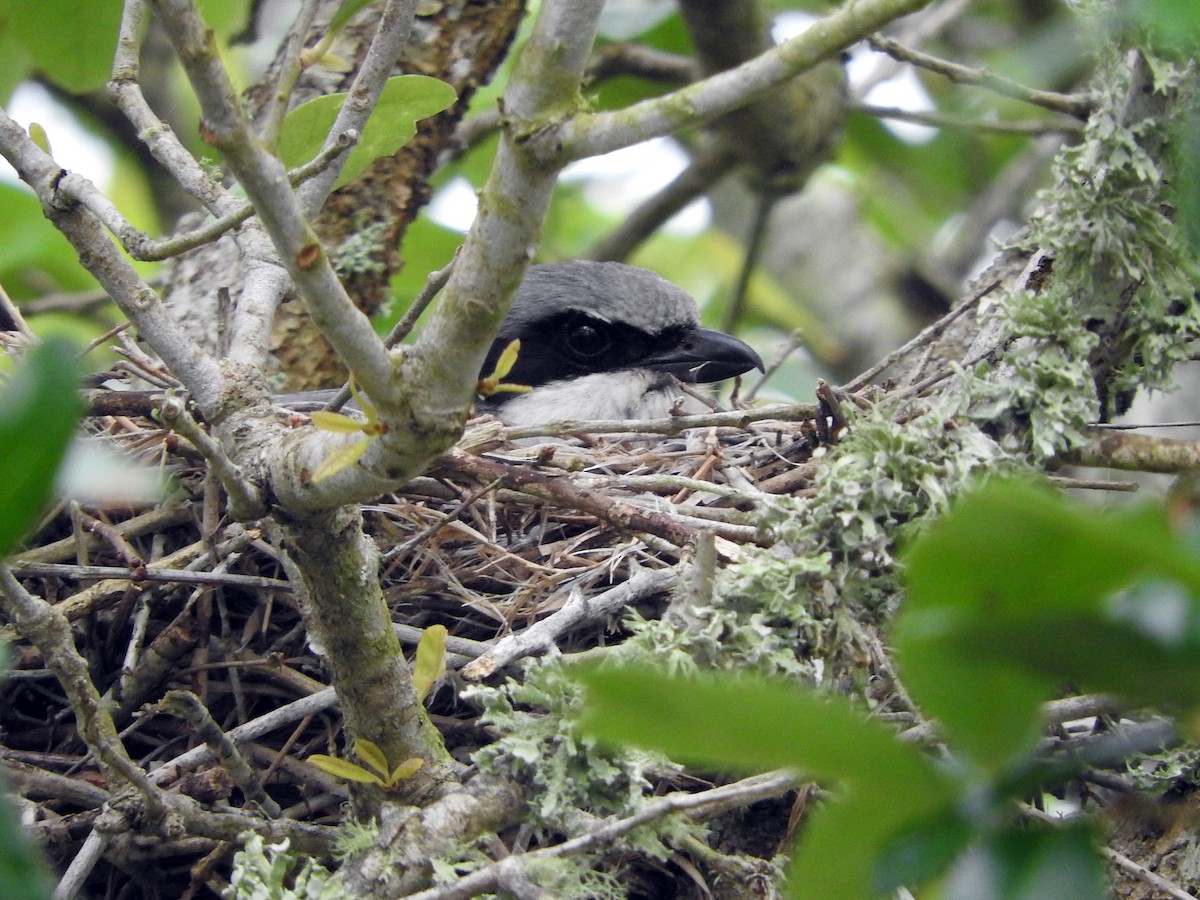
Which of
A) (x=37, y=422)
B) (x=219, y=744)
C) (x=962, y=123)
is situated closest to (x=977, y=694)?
(x=37, y=422)

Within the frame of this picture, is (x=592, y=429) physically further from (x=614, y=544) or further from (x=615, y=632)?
(x=615, y=632)

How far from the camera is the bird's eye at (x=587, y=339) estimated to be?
153 inches

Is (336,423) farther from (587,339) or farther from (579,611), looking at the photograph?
(587,339)

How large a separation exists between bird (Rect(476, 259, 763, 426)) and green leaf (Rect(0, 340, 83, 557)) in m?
2.98

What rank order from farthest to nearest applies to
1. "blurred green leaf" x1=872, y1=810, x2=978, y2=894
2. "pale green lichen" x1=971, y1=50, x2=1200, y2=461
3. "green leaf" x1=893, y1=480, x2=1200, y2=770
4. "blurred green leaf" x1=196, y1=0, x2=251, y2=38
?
"blurred green leaf" x1=196, y1=0, x2=251, y2=38, "pale green lichen" x1=971, y1=50, x2=1200, y2=461, "blurred green leaf" x1=872, y1=810, x2=978, y2=894, "green leaf" x1=893, y1=480, x2=1200, y2=770

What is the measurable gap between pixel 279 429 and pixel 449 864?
76 cm

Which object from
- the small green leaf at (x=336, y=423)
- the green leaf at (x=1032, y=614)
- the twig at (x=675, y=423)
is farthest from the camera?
the twig at (x=675, y=423)

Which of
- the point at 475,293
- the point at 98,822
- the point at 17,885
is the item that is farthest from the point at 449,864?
the point at 17,885

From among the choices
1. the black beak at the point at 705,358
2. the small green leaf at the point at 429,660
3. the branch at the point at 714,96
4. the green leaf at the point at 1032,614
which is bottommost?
the green leaf at the point at 1032,614

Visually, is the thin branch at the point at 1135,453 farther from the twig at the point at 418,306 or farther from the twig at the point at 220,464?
the twig at the point at 220,464

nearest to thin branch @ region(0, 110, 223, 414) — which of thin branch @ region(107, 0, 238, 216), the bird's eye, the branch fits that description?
thin branch @ region(107, 0, 238, 216)

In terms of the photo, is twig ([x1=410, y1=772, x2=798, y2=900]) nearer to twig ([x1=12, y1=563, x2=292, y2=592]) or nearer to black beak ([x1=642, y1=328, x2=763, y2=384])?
twig ([x1=12, y1=563, x2=292, y2=592])

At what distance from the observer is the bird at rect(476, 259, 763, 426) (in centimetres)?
384

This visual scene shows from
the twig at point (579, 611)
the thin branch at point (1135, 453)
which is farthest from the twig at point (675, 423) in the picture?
the thin branch at point (1135, 453)
